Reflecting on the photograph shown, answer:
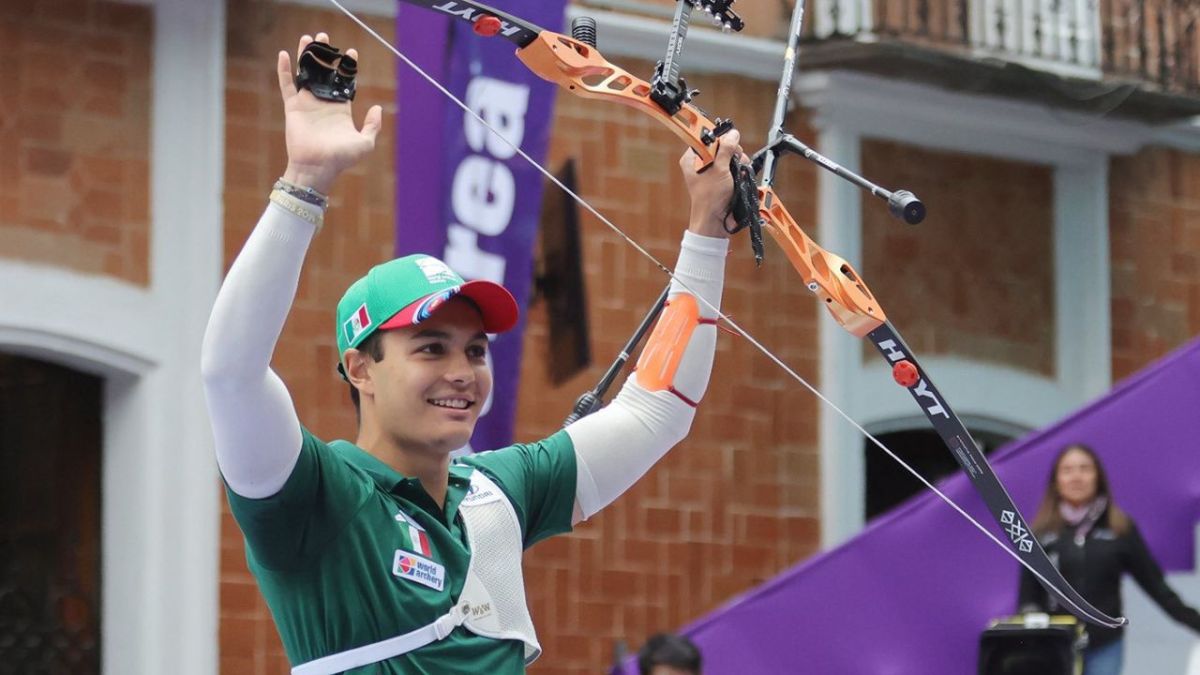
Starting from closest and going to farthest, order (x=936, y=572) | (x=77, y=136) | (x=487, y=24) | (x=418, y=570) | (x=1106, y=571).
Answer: (x=418, y=570), (x=487, y=24), (x=1106, y=571), (x=936, y=572), (x=77, y=136)

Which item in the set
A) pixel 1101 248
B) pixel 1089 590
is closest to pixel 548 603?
pixel 1089 590

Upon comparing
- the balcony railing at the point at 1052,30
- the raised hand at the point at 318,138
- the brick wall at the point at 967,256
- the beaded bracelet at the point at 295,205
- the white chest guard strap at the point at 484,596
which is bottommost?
the white chest guard strap at the point at 484,596

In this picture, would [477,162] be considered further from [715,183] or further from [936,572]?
[715,183]

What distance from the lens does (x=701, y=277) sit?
16.1 feet

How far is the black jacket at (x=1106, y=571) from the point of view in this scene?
8609mm

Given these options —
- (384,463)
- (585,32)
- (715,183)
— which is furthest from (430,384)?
(585,32)

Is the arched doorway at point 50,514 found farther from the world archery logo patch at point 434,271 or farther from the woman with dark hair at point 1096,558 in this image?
the world archery logo patch at point 434,271

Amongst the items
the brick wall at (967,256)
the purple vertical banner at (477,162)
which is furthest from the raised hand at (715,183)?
the brick wall at (967,256)

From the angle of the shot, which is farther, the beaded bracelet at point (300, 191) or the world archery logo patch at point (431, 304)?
the world archery logo patch at point (431, 304)

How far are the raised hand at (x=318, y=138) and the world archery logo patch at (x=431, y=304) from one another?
39 centimetres

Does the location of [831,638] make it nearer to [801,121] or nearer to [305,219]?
[801,121]

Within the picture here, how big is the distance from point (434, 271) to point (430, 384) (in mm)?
235

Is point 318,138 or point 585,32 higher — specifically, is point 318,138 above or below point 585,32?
below

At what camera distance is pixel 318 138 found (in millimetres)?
3973
